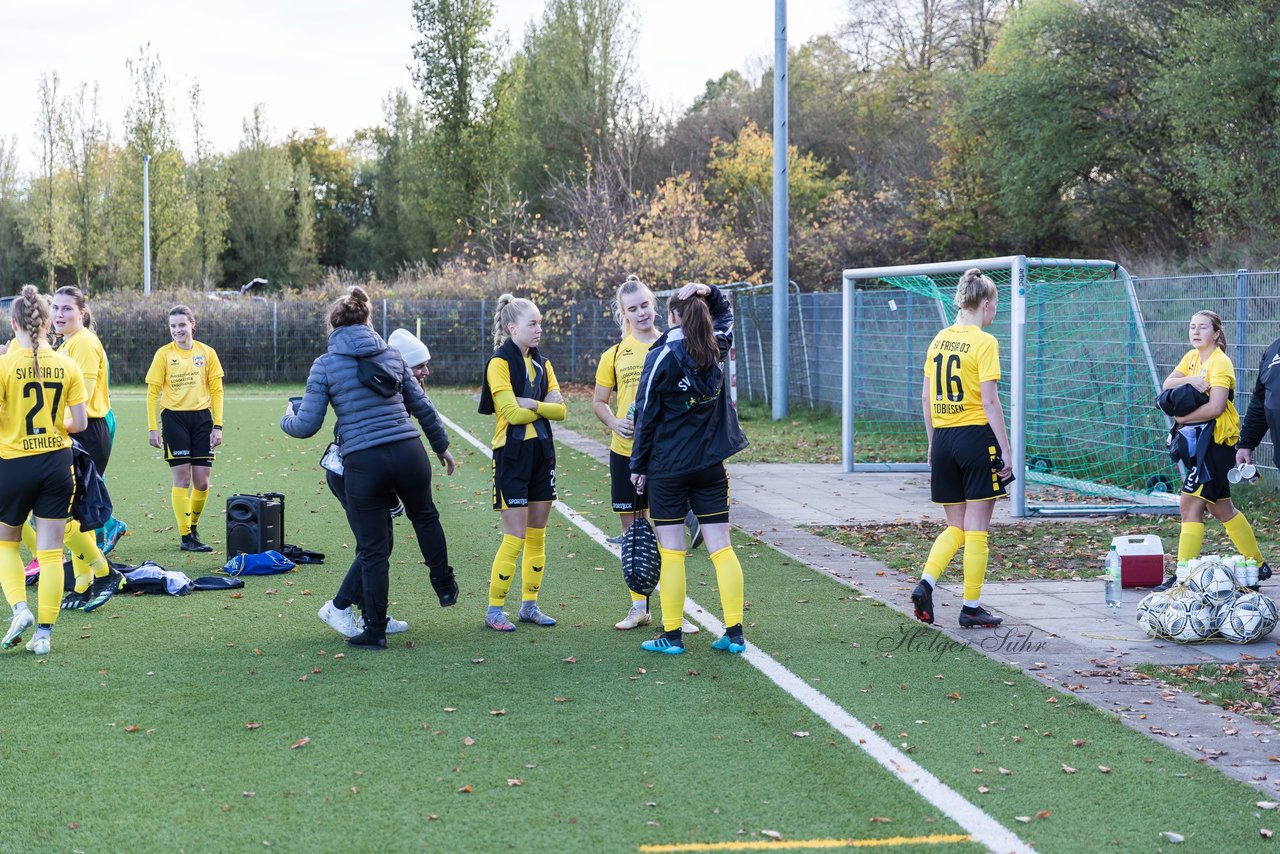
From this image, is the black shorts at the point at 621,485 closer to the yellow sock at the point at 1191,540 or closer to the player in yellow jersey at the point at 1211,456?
the player in yellow jersey at the point at 1211,456

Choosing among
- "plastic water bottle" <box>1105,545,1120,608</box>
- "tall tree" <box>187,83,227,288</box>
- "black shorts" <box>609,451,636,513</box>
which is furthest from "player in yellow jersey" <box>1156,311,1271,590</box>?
"tall tree" <box>187,83,227,288</box>

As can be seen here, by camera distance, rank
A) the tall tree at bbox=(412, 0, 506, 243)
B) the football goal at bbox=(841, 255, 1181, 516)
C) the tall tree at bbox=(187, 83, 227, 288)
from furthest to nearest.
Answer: the tall tree at bbox=(187, 83, 227, 288), the tall tree at bbox=(412, 0, 506, 243), the football goal at bbox=(841, 255, 1181, 516)

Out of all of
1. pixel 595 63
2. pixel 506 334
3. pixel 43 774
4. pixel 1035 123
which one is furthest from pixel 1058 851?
pixel 595 63

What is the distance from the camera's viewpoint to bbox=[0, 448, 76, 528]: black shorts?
6.47 metres

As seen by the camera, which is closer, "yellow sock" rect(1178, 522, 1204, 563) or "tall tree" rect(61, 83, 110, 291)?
"yellow sock" rect(1178, 522, 1204, 563)

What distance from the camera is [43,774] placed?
15.6 feet

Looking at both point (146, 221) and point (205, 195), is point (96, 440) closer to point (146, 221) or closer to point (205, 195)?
point (146, 221)

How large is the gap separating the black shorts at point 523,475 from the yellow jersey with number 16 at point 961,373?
2155 mm

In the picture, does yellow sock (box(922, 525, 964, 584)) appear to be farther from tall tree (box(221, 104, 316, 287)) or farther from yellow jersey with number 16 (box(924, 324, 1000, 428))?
tall tree (box(221, 104, 316, 287))

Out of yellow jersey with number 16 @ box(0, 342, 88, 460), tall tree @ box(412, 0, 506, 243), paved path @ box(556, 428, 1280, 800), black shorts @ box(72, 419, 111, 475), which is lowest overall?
paved path @ box(556, 428, 1280, 800)

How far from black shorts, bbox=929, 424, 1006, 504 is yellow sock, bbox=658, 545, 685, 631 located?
5.29 ft

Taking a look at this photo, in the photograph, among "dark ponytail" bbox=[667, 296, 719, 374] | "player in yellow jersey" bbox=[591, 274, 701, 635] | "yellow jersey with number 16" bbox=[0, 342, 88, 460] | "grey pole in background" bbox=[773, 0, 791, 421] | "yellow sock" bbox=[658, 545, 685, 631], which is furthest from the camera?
"grey pole in background" bbox=[773, 0, 791, 421]

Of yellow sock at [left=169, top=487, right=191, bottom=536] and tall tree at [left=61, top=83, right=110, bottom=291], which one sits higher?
tall tree at [left=61, top=83, right=110, bottom=291]

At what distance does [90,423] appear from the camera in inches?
336
